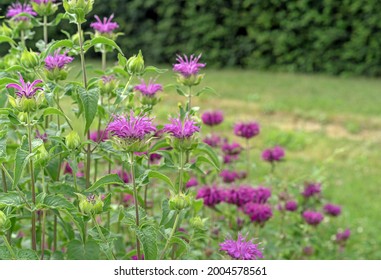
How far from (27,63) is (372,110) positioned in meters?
4.72

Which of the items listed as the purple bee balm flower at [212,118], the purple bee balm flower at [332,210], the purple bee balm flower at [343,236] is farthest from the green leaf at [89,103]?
the purple bee balm flower at [343,236]

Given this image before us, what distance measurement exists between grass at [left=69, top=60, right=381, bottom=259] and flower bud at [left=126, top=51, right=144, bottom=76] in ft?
3.67

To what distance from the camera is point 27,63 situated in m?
1.32

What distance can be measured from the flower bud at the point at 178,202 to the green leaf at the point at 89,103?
0.21 metres

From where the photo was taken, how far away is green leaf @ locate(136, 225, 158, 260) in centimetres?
121

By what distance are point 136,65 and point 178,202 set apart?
11.7 inches

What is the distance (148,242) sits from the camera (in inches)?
47.8

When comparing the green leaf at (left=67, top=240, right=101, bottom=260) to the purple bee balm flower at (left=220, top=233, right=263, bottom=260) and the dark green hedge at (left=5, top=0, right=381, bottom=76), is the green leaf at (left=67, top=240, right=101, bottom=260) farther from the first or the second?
Result: the dark green hedge at (left=5, top=0, right=381, bottom=76)

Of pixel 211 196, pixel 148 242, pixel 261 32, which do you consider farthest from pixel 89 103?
pixel 261 32

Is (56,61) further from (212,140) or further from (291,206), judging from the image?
(291,206)

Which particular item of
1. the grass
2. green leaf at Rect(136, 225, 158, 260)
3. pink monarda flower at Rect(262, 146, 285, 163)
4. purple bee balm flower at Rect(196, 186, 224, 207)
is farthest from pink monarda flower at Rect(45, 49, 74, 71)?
pink monarda flower at Rect(262, 146, 285, 163)

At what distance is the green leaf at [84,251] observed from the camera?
4.54 ft

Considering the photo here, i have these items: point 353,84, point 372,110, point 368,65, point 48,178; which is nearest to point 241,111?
point 372,110

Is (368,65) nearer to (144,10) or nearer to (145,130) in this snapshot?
(144,10)
